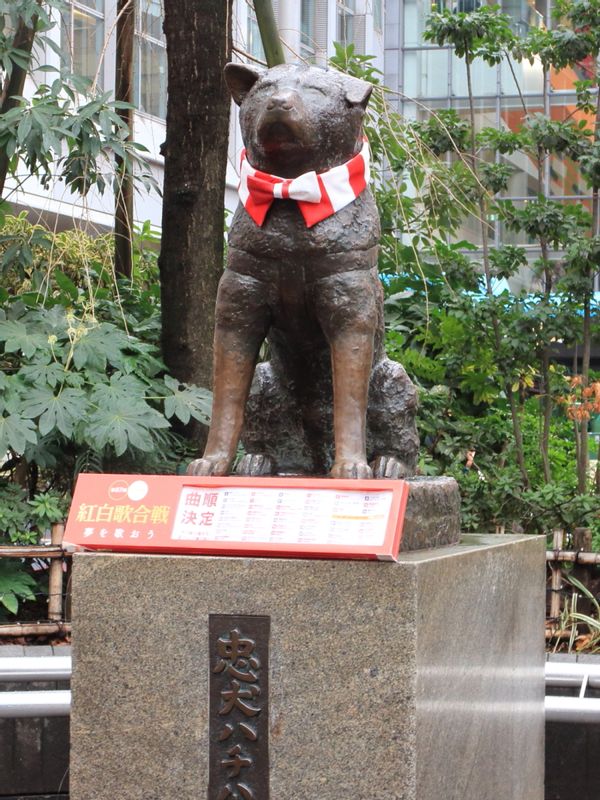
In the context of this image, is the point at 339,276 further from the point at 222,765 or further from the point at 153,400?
the point at 153,400

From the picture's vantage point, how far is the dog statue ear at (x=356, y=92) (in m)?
2.95

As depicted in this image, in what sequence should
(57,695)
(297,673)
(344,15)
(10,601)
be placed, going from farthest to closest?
(344,15) < (10,601) < (57,695) < (297,673)

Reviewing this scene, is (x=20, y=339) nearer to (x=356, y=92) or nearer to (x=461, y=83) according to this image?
(x=356, y=92)

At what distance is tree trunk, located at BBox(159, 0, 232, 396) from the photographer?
5941mm

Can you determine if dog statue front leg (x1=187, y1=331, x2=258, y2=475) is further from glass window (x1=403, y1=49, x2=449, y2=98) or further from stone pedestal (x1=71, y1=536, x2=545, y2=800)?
glass window (x1=403, y1=49, x2=449, y2=98)

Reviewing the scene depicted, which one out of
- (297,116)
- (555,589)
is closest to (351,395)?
(297,116)

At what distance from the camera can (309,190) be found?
2.88m

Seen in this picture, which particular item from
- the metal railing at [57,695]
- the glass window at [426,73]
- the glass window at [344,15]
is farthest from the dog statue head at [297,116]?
the glass window at [426,73]

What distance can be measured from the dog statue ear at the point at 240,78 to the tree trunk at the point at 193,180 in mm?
3040

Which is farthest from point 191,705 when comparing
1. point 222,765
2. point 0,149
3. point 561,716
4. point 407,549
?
point 0,149

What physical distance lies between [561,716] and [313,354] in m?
1.38

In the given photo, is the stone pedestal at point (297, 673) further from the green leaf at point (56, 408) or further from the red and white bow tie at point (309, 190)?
the green leaf at point (56, 408)

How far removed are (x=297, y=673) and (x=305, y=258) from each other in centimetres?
103

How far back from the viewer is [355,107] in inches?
116
